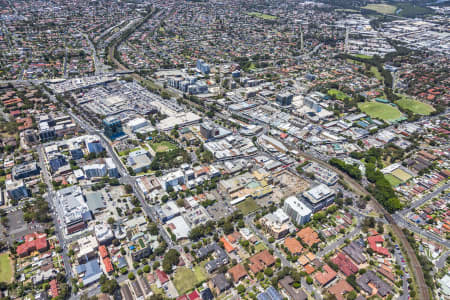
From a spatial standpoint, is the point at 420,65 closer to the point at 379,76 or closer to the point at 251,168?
the point at 379,76

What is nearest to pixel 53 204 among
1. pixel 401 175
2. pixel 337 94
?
pixel 401 175

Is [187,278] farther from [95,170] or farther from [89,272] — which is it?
[95,170]

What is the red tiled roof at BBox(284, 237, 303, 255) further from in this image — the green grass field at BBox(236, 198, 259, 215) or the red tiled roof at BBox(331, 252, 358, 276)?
the green grass field at BBox(236, 198, 259, 215)

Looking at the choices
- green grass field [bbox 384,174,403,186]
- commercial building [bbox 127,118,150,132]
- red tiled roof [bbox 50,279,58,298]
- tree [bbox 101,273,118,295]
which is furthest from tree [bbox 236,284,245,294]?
commercial building [bbox 127,118,150,132]

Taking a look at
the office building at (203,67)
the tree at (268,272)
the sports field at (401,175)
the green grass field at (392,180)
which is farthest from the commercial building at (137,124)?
the sports field at (401,175)

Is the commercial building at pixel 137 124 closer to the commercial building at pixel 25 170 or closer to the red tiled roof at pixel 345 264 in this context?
the commercial building at pixel 25 170

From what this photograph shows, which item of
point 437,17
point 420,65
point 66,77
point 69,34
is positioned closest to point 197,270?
point 66,77
